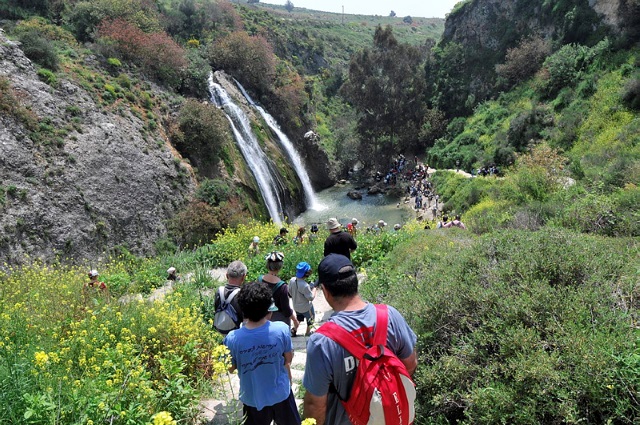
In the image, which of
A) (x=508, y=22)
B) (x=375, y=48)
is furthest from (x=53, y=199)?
(x=508, y=22)

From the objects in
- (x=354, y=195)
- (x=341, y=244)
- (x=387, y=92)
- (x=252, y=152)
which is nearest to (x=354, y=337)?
(x=341, y=244)

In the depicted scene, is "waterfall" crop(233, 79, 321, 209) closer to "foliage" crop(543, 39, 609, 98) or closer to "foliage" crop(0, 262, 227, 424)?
"foliage" crop(543, 39, 609, 98)

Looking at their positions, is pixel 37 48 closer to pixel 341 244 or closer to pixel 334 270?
pixel 341 244

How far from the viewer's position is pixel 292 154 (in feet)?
93.9

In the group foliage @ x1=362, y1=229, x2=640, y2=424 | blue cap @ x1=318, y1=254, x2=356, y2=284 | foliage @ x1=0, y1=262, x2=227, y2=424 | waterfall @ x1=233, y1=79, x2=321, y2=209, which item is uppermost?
blue cap @ x1=318, y1=254, x2=356, y2=284

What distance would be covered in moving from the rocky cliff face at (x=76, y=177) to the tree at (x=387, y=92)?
21.2 meters

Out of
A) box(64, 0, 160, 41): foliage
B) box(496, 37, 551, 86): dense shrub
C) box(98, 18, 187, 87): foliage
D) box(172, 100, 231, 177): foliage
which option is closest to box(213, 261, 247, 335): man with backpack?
box(172, 100, 231, 177): foliage

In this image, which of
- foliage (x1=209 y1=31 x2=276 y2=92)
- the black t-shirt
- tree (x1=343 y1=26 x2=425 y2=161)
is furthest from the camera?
tree (x1=343 y1=26 x2=425 y2=161)

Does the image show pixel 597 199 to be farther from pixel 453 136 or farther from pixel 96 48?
pixel 453 136

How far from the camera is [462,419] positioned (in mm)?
3238

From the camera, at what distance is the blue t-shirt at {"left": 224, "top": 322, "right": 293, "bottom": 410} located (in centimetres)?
300

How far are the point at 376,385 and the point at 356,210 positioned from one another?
25.6m

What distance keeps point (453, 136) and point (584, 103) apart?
428 inches

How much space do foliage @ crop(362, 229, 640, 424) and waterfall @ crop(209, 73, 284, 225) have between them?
60.5 feet
